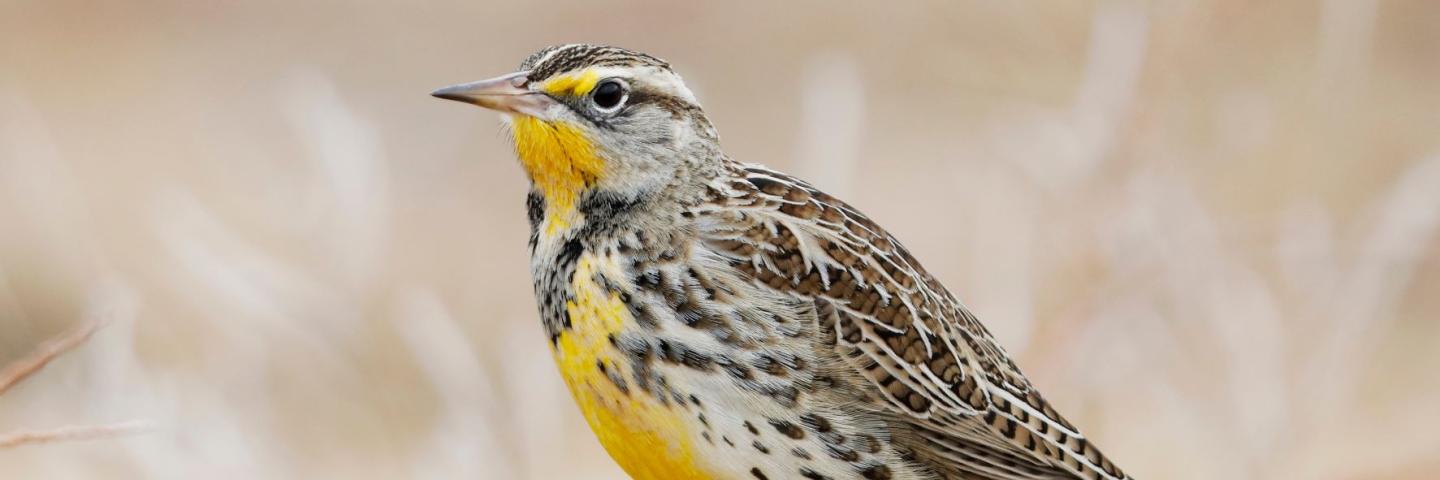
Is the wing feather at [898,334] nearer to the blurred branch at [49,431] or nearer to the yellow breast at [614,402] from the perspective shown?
the yellow breast at [614,402]

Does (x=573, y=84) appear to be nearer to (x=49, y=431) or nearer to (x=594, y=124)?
(x=594, y=124)

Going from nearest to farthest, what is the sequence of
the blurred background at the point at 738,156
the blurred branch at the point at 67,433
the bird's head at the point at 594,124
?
the blurred branch at the point at 67,433, the bird's head at the point at 594,124, the blurred background at the point at 738,156

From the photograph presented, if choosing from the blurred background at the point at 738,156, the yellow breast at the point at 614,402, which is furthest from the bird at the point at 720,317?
the blurred background at the point at 738,156

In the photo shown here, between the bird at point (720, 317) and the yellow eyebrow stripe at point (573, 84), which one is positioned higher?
the yellow eyebrow stripe at point (573, 84)

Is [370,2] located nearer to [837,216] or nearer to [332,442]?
[332,442]

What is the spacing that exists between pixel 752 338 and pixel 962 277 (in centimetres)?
342

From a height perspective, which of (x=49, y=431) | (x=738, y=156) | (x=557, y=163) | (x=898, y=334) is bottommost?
(x=898, y=334)

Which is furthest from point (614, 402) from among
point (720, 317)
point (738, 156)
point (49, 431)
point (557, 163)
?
point (738, 156)

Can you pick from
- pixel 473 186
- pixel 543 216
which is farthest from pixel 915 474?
pixel 473 186

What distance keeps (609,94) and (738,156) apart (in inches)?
171

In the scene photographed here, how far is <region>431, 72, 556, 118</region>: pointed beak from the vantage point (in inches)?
90.2

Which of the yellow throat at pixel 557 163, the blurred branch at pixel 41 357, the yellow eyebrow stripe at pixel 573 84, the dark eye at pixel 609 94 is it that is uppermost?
the yellow eyebrow stripe at pixel 573 84

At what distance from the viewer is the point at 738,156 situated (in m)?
6.75

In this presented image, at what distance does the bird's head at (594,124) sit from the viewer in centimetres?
235
